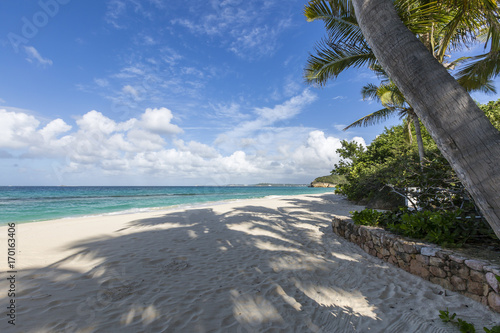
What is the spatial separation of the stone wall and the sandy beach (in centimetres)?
14

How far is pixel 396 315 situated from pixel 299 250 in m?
2.56

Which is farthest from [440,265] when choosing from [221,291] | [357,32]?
[357,32]

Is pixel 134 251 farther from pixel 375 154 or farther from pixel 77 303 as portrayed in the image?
pixel 375 154

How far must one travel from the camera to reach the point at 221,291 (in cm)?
317

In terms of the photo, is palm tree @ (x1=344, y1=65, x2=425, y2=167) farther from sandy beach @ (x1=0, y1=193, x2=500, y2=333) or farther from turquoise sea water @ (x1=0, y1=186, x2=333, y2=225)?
turquoise sea water @ (x1=0, y1=186, x2=333, y2=225)

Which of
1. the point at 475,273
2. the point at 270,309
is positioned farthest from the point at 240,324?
the point at 475,273

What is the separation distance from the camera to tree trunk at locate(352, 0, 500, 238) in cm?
139

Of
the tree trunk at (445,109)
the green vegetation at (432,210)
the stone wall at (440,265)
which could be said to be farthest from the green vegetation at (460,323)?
the tree trunk at (445,109)

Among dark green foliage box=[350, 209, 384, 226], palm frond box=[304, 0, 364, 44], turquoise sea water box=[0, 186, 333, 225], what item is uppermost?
palm frond box=[304, 0, 364, 44]

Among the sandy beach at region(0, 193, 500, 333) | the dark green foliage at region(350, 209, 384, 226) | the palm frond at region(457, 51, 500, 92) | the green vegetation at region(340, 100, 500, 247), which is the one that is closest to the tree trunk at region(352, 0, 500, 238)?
the sandy beach at region(0, 193, 500, 333)

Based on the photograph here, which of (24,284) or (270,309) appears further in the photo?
(24,284)

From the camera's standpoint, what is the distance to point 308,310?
2727 millimetres

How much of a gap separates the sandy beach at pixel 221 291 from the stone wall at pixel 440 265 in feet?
0.45

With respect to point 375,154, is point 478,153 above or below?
below
